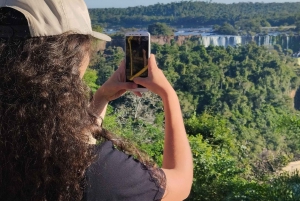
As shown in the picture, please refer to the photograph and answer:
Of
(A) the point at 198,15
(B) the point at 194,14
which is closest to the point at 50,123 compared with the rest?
(A) the point at 198,15

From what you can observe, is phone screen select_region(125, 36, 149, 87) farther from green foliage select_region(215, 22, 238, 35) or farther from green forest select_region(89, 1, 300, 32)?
green foliage select_region(215, 22, 238, 35)

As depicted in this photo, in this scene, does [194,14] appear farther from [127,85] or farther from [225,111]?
[127,85]

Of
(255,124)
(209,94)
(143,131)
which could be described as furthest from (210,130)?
(209,94)

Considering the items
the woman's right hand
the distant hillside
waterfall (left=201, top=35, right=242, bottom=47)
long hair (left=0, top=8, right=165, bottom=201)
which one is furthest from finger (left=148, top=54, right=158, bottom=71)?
the distant hillside

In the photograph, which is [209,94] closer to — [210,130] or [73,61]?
[210,130]

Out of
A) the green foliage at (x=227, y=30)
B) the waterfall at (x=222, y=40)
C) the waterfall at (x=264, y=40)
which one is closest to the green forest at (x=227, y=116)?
the waterfall at (x=222, y=40)

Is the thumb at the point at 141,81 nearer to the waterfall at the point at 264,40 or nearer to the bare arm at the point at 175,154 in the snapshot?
the bare arm at the point at 175,154
